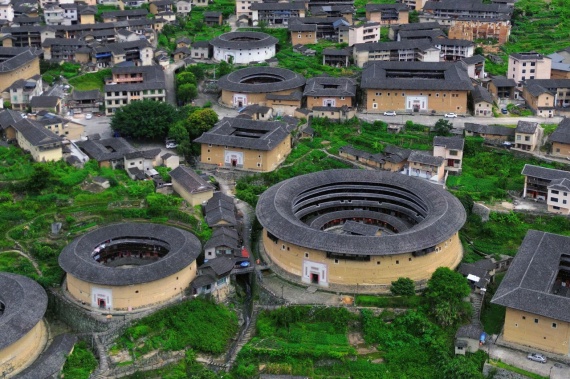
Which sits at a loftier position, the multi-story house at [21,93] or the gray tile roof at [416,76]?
the gray tile roof at [416,76]

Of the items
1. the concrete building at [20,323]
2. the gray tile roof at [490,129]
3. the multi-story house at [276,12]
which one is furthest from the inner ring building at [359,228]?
the multi-story house at [276,12]

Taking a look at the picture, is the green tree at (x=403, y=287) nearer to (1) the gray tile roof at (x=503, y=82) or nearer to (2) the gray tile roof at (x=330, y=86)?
(2) the gray tile roof at (x=330, y=86)

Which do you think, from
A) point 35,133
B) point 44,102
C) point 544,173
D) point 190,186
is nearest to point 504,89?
point 544,173

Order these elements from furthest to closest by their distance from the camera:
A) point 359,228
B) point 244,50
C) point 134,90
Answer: point 244,50 → point 134,90 → point 359,228

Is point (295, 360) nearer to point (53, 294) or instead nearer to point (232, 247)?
point (232, 247)

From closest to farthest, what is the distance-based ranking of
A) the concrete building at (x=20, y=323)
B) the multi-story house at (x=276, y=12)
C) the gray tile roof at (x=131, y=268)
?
1. the concrete building at (x=20, y=323)
2. the gray tile roof at (x=131, y=268)
3. the multi-story house at (x=276, y=12)

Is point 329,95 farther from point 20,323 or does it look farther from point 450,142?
point 20,323

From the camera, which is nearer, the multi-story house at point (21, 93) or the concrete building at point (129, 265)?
the concrete building at point (129, 265)
